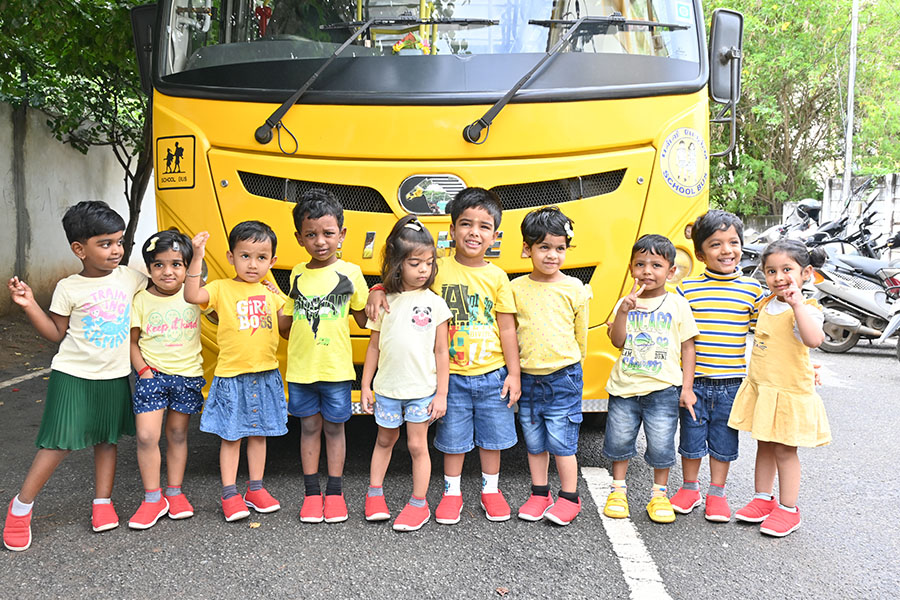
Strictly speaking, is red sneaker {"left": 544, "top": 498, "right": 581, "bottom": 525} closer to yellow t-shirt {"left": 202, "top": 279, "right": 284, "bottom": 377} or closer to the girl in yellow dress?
the girl in yellow dress

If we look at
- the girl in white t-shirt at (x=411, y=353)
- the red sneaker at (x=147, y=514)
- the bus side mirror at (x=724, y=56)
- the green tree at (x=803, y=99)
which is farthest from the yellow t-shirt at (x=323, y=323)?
the green tree at (x=803, y=99)

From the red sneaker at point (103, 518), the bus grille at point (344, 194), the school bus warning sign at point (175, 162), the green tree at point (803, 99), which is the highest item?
the green tree at point (803, 99)

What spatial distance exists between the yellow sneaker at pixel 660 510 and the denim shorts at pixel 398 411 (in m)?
1.04

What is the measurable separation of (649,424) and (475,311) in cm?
91

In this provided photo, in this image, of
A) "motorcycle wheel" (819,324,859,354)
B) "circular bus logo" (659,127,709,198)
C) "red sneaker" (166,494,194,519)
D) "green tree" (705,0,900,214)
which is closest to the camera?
"red sneaker" (166,494,194,519)

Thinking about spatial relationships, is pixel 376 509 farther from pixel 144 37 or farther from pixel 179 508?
pixel 144 37

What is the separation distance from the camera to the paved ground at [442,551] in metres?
2.94

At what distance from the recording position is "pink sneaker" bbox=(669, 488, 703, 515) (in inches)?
146

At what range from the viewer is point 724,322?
366 centimetres

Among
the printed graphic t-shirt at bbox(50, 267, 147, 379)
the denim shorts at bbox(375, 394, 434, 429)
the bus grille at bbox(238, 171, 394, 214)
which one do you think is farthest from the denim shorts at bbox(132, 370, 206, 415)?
the bus grille at bbox(238, 171, 394, 214)

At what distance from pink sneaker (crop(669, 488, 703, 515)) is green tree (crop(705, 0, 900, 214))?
17.3 metres

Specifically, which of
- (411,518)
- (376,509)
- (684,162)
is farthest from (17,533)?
(684,162)

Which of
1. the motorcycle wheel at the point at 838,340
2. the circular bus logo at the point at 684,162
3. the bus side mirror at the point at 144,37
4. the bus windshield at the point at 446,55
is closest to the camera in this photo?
the bus windshield at the point at 446,55

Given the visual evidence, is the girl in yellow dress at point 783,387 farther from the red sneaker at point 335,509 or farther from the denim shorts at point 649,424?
the red sneaker at point 335,509
